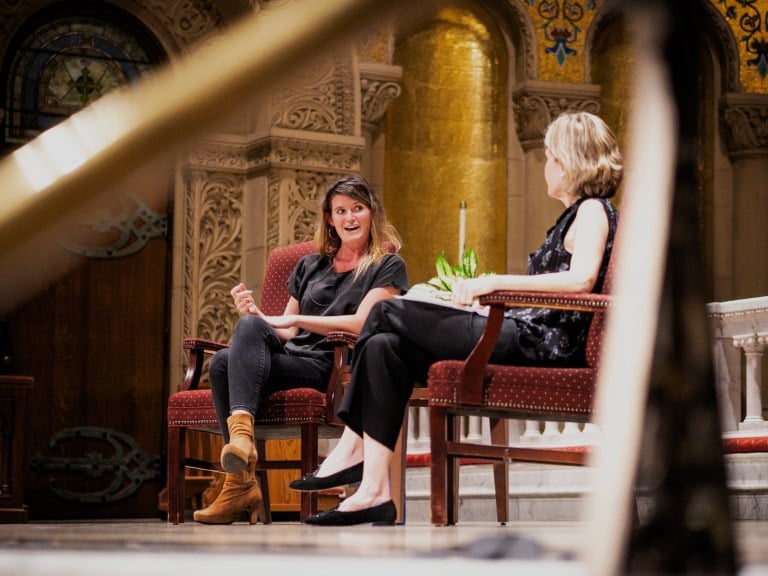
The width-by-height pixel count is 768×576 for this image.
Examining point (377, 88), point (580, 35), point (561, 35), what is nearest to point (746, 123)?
point (580, 35)

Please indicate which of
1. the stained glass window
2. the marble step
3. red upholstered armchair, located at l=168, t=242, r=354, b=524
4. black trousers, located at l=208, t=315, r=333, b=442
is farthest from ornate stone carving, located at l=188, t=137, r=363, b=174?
black trousers, located at l=208, t=315, r=333, b=442

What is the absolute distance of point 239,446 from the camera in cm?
362

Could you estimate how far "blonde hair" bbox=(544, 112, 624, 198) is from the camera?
331 cm

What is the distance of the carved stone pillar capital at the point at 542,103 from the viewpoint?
8219mm

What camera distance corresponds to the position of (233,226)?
297 inches

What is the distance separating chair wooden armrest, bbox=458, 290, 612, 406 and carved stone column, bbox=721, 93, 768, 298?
562 centimetres

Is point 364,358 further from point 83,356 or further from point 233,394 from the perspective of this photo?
point 83,356

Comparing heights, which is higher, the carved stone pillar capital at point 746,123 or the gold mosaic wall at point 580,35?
the gold mosaic wall at point 580,35

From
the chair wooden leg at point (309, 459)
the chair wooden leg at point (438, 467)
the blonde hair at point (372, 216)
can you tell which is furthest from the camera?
the blonde hair at point (372, 216)

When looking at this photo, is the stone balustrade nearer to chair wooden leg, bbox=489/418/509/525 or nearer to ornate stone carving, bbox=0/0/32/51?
chair wooden leg, bbox=489/418/509/525

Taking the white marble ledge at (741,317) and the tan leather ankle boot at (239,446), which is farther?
the white marble ledge at (741,317)

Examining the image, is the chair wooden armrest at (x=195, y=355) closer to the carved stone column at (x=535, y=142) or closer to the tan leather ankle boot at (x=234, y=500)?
the tan leather ankle boot at (x=234, y=500)

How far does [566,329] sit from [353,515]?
32.9 inches

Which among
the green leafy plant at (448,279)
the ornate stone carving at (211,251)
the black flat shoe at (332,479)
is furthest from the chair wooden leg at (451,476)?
the ornate stone carving at (211,251)
